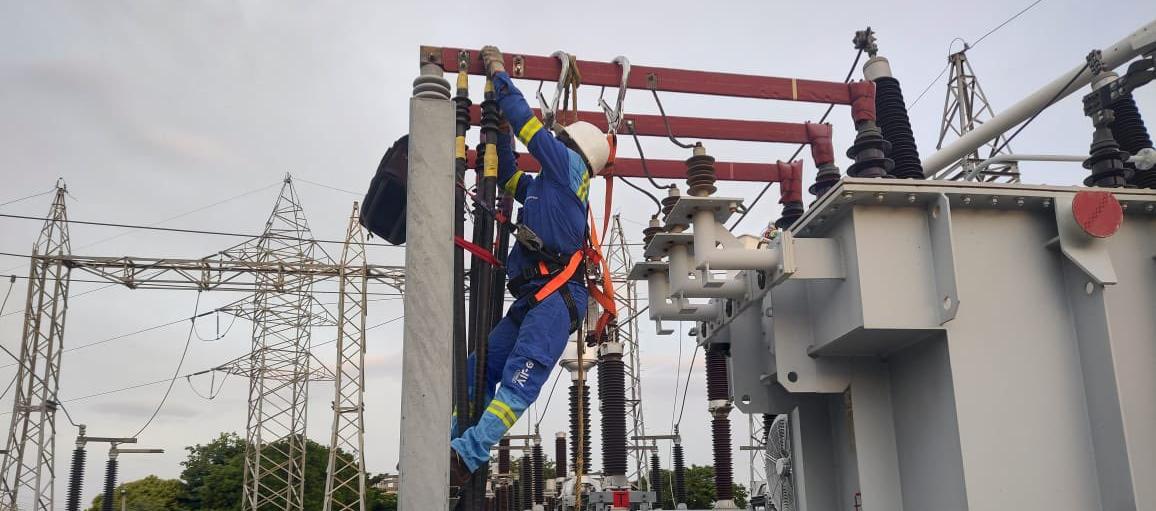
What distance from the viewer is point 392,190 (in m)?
5.89

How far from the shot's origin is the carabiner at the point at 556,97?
19.7 feet

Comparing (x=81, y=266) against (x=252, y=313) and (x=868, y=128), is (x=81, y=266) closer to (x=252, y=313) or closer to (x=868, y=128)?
(x=252, y=313)

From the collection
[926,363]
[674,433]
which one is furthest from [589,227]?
[674,433]

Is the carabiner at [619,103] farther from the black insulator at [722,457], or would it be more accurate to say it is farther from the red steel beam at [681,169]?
the black insulator at [722,457]

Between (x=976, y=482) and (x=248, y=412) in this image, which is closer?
(x=976, y=482)

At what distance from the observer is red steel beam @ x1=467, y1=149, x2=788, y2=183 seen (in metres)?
7.20

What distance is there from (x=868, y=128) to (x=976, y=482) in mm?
2023

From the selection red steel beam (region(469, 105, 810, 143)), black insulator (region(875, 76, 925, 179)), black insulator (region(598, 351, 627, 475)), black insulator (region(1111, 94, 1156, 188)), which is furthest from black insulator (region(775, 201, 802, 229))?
black insulator (region(598, 351, 627, 475))

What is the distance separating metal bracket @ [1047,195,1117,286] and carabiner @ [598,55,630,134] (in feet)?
9.18

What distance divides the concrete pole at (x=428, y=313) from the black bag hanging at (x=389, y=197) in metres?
2.12

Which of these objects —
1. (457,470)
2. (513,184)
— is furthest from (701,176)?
(457,470)

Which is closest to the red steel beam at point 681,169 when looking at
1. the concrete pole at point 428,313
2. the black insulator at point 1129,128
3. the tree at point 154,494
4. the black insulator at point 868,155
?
the black insulator at point 868,155

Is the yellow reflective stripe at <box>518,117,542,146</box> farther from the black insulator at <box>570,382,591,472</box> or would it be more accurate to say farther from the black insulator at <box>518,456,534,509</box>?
the black insulator at <box>518,456,534,509</box>

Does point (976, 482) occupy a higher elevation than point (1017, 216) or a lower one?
lower
